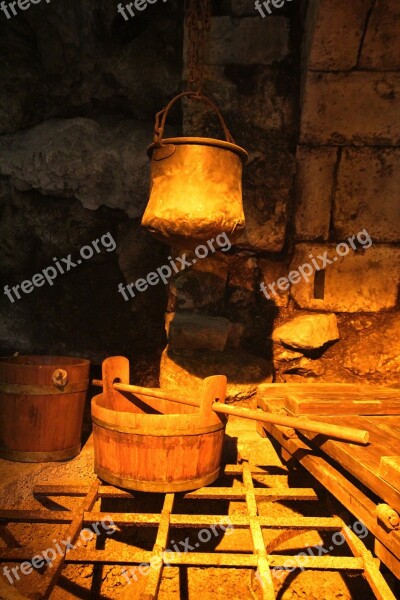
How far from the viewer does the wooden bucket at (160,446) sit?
2250 millimetres

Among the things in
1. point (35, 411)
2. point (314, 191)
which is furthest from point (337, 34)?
point (35, 411)

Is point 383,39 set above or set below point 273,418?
above

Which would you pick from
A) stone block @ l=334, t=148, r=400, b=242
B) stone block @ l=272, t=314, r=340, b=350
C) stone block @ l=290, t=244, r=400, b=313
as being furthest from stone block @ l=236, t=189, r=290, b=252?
stone block @ l=272, t=314, r=340, b=350

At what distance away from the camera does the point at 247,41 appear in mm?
3273

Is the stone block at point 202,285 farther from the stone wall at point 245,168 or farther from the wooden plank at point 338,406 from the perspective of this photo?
the wooden plank at point 338,406

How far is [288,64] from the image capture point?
332 cm

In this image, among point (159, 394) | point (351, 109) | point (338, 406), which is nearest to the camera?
point (338, 406)

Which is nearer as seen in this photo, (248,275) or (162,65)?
(248,275)

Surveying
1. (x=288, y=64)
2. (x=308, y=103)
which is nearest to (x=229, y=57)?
(x=288, y=64)

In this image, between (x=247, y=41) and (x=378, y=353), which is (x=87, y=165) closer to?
(x=247, y=41)

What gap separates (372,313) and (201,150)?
5.88 ft

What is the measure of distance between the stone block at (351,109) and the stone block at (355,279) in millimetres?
762

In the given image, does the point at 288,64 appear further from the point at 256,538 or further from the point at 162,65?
the point at 256,538

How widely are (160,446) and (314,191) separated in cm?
211
